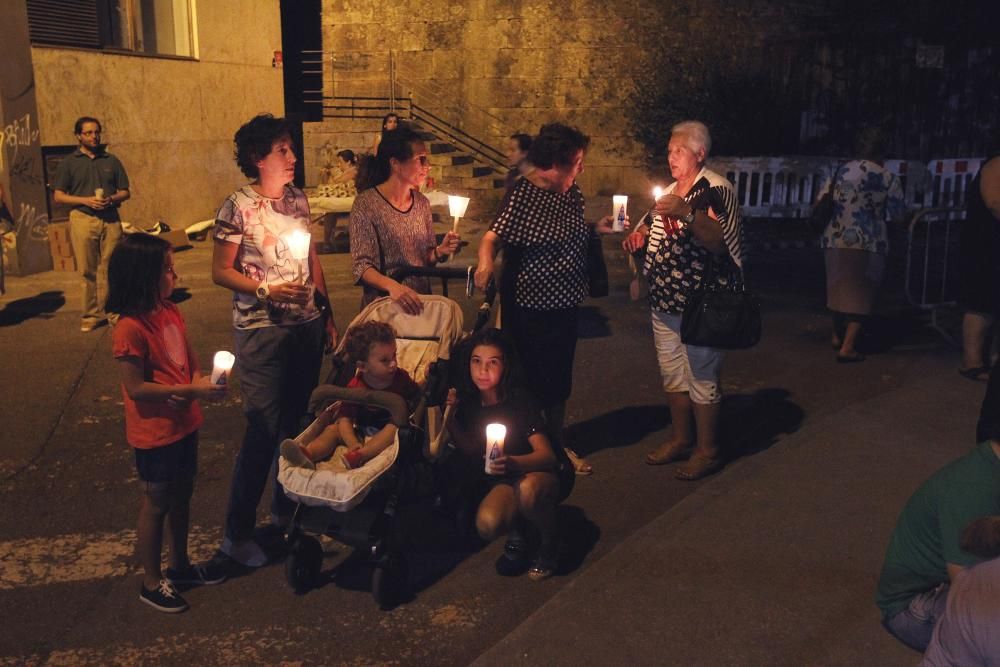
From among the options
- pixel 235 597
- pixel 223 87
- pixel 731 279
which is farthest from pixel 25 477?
pixel 223 87

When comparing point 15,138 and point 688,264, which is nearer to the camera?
point 688,264

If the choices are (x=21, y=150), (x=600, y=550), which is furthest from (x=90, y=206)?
(x=600, y=550)

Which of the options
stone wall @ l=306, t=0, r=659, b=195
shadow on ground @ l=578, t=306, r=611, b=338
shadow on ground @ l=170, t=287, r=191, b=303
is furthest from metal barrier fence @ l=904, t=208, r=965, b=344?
shadow on ground @ l=170, t=287, r=191, b=303

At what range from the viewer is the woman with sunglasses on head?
5422 millimetres

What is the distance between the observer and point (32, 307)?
11.1 m

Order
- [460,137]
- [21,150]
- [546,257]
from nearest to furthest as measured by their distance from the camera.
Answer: [546,257] < [21,150] < [460,137]

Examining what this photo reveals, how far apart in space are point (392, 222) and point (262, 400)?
4.14 feet

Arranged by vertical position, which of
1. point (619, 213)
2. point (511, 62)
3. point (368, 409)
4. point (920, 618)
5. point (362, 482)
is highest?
point (511, 62)

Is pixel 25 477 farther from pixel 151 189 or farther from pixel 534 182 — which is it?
pixel 151 189

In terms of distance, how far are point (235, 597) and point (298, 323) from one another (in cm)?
129

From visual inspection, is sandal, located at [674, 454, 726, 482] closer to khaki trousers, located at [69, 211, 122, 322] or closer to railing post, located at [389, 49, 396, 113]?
khaki trousers, located at [69, 211, 122, 322]

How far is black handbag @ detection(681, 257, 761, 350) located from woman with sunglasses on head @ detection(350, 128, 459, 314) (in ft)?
4.43

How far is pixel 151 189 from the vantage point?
15719mm

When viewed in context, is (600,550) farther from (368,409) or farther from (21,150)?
(21,150)
